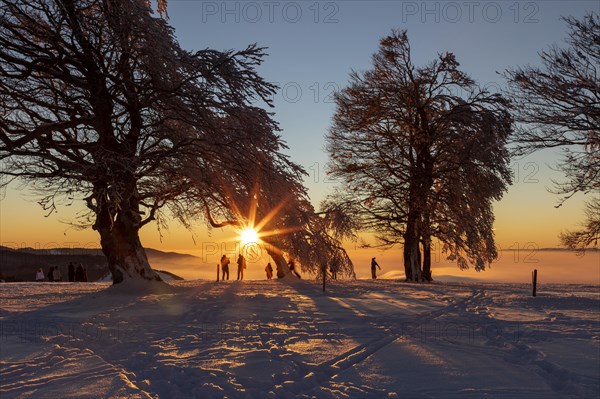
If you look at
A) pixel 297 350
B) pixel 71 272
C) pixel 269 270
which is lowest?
pixel 297 350

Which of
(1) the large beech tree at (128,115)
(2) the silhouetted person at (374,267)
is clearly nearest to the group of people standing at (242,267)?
(2) the silhouetted person at (374,267)

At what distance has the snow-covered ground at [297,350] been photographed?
20.7ft

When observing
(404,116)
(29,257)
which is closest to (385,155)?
(404,116)

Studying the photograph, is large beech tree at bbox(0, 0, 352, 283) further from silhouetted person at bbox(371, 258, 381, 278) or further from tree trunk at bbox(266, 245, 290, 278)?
silhouetted person at bbox(371, 258, 381, 278)

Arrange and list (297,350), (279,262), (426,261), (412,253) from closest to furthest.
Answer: (297,350) < (279,262) < (412,253) < (426,261)

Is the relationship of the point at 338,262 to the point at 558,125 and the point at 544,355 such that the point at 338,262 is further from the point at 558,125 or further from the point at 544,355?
the point at 544,355

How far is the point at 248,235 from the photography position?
76.5ft

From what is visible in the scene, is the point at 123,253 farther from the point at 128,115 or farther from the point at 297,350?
the point at 297,350

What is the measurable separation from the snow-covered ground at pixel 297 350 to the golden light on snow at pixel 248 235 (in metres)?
7.59

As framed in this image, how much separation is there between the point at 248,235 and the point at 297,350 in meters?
15.1

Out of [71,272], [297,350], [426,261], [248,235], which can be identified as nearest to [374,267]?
[426,261]

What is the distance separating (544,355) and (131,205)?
15.9 metres

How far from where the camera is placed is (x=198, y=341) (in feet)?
30.5

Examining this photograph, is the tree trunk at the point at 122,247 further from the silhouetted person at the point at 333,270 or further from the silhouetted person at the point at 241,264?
the silhouetted person at the point at 241,264
